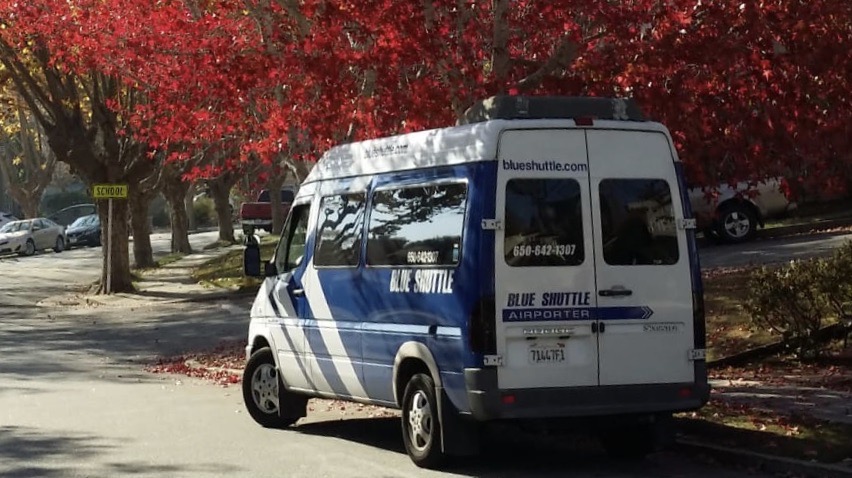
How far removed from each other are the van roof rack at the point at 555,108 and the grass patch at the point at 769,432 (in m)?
2.56

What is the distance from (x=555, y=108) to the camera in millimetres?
9828

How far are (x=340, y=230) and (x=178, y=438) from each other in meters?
2.45

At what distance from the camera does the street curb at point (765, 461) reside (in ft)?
29.9

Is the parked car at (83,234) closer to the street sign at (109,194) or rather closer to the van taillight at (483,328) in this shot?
the street sign at (109,194)

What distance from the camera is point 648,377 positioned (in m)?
9.64

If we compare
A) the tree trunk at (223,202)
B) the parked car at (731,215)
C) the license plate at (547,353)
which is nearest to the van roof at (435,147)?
the license plate at (547,353)

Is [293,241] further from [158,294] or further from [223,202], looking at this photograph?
[223,202]

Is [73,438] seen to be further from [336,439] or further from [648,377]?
[648,377]

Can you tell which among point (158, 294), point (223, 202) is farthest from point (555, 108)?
point (223, 202)

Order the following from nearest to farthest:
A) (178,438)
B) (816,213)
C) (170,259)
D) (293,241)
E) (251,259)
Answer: (178,438) < (293,241) < (251,259) < (816,213) < (170,259)

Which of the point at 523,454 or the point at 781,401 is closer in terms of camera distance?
the point at 523,454

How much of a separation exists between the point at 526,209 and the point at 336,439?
11.6 ft

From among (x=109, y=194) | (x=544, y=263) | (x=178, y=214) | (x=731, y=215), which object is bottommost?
(x=544, y=263)

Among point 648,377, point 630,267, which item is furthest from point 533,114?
point 648,377
